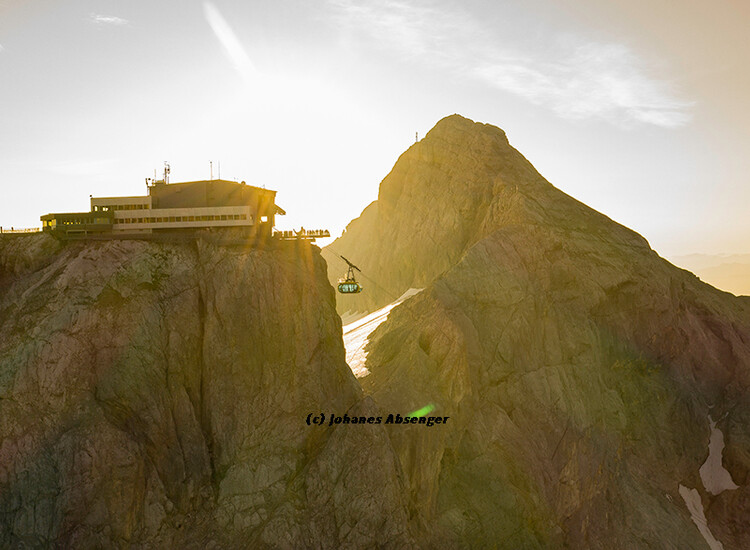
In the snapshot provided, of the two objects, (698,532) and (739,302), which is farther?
(739,302)

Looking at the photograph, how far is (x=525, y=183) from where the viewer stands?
9881 cm

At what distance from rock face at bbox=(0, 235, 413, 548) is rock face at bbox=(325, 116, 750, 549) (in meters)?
11.1

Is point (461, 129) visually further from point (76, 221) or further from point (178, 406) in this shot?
point (178, 406)

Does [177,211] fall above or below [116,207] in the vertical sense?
below

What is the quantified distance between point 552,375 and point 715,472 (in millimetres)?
36026

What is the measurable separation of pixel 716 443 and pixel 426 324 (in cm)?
5536

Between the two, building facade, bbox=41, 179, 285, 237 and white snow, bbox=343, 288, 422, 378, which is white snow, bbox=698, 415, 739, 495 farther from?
building facade, bbox=41, 179, 285, 237

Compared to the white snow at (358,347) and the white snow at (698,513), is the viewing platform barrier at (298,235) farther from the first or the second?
the white snow at (698,513)

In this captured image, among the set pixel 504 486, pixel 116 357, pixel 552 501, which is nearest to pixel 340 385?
pixel 116 357

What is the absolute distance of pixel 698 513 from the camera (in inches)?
3214

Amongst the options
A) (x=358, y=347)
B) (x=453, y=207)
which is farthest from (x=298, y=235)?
(x=453, y=207)

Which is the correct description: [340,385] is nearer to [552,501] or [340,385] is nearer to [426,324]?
[426,324]

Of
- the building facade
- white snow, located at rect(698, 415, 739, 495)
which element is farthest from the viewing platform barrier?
white snow, located at rect(698, 415, 739, 495)

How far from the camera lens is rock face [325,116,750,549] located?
2566 inches
